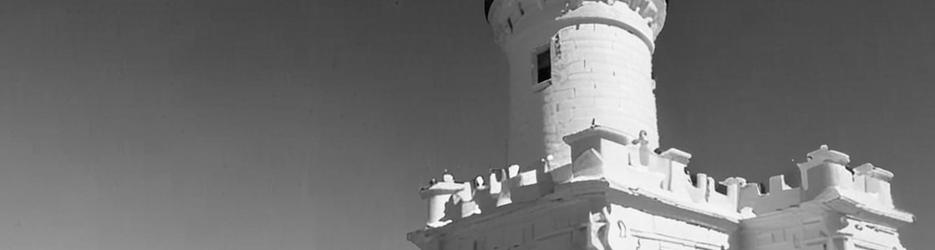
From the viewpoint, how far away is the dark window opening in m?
21.3

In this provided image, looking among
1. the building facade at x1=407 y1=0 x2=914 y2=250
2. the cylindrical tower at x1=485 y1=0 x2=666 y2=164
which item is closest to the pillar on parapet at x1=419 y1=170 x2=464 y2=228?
the building facade at x1=407 y1=0 x2=914 y2=250

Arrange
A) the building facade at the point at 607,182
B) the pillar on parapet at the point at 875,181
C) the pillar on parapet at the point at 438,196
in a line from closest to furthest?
the building facade at the point at 607,182
the pillar on parapet at the point at 875,181
the pillar on parapet at the point at 438,196

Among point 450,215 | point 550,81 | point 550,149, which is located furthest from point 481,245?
point 550,81

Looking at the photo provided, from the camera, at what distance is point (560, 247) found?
1680 cm

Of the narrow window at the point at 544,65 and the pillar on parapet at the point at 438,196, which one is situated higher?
the narrow window at the point at 544,65

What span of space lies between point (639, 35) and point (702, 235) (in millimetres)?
5632

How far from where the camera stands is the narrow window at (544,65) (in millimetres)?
21328

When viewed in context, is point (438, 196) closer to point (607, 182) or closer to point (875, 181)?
point (607, 182)

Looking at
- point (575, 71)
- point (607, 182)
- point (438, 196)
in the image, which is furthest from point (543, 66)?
point (607, 182)

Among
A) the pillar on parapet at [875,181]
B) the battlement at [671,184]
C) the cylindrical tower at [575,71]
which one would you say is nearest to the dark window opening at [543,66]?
the cylindrical tower at [575,71]

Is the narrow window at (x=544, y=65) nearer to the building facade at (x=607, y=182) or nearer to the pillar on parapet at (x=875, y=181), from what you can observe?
the building facade at (x=607, y=182)

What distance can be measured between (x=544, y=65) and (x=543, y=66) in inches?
1.2

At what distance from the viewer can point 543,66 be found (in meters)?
21.5

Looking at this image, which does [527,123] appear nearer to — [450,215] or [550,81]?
[550,81]
